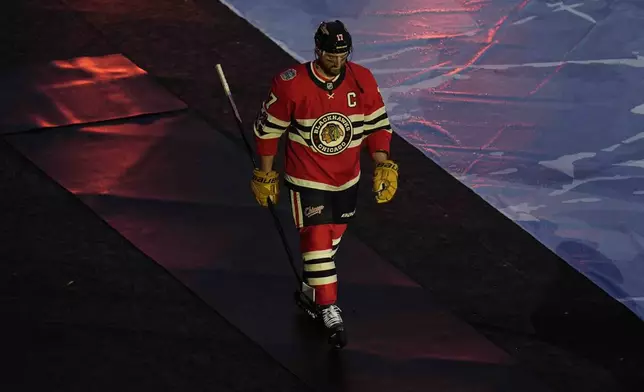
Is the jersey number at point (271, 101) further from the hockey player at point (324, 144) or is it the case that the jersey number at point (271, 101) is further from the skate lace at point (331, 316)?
the skate lace at point (331, 316)

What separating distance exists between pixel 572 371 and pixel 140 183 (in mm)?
3135

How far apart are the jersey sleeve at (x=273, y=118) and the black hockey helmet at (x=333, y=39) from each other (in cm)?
31

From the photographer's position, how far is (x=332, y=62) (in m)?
5.81

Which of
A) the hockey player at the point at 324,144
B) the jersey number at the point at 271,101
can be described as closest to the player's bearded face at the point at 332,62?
the hockey player at the point at 324,144

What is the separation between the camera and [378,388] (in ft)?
19.8

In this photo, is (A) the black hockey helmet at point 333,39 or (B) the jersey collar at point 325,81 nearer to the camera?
(A) the black hockey helmet at point 333,39

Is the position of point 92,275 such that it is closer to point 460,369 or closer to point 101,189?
point 101,189

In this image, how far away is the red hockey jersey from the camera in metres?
5.90

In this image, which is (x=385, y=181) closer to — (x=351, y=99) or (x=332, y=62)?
(x=351, y=99)

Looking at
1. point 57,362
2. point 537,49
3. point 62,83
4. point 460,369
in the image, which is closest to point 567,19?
point 537,49

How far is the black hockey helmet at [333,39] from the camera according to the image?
5746mm

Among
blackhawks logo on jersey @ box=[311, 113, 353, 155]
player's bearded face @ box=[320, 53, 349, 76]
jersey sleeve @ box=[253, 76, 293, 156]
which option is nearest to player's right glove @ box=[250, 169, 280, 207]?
jersey sleeve @ box=[253, 76, 293, 156]

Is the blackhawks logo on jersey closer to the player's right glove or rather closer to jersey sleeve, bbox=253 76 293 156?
jersey sleeve, bbox=253 76 293 156

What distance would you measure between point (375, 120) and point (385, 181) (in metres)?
0.34
